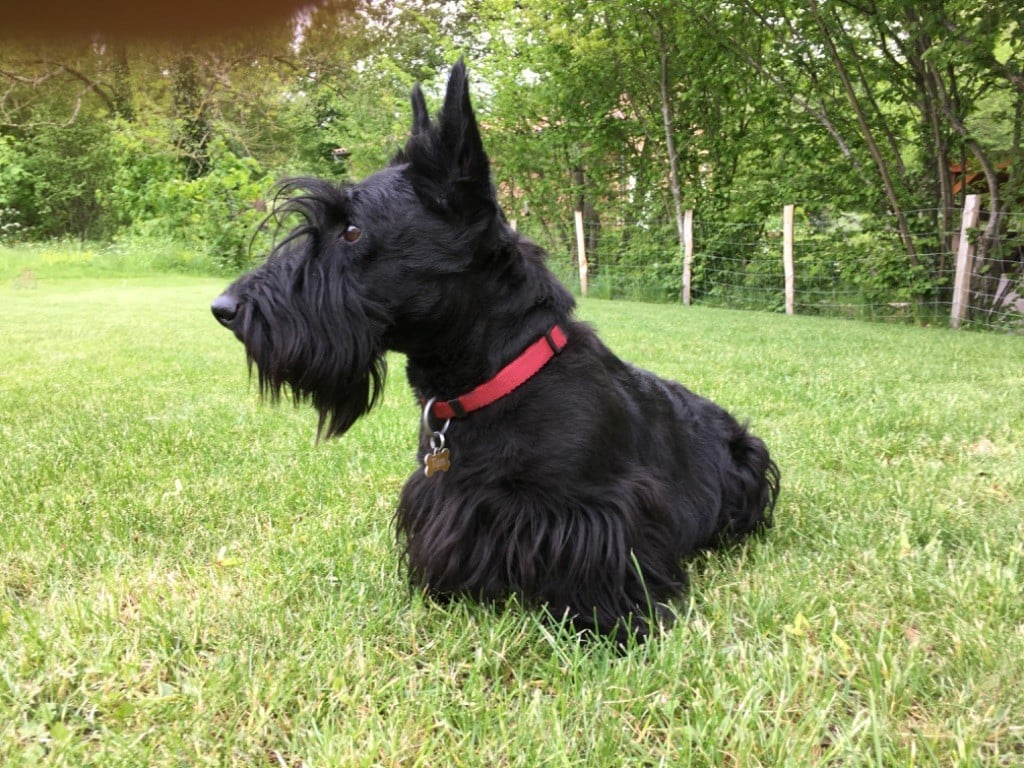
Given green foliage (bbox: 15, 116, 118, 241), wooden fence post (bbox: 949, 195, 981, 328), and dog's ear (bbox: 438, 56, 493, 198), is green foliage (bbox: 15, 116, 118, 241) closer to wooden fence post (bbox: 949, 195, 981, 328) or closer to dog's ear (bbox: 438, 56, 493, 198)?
wooden fence post (bbox: 949, 195, 981, 328)

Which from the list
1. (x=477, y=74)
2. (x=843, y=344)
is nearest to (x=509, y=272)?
(x=843, y=344)

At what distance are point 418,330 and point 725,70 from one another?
13.7m

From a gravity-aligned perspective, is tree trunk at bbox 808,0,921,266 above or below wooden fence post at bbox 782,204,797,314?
above

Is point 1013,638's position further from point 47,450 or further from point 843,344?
point 843,344

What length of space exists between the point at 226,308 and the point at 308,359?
252mm

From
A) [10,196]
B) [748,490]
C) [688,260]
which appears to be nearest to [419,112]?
[748,490]

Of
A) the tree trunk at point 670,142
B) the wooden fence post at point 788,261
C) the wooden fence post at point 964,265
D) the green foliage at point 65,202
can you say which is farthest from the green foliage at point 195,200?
the wooden fence post at point 964,265

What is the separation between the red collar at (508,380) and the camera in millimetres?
1908

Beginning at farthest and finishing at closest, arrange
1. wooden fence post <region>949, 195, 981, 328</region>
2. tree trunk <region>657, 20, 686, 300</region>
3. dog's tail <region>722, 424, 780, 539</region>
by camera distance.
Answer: tree trunk <region>657, 20, 686, 300</region>
wooden fence post <region>949, 195, 981, 328</region>
dog's tail <region>722, 424, 780, 539</region>

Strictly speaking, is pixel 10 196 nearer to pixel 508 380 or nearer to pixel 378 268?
pixel 378 268

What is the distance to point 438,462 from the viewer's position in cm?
199

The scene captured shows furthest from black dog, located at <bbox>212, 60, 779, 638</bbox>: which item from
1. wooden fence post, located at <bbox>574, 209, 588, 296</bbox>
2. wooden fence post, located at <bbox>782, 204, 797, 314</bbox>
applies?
wooden fence post, located at <bbox>574, 209, 588, 296</bbox>

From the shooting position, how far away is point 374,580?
217cm

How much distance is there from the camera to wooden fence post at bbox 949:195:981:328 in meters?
10.3
